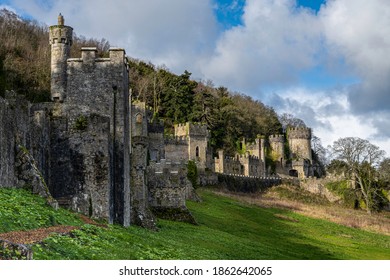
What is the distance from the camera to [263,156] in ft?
361

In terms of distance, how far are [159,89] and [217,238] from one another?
7024 centimetres

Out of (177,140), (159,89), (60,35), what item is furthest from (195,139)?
(60,35)

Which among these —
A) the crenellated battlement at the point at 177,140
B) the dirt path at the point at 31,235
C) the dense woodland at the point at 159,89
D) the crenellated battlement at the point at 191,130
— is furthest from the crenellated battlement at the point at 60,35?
the crenellated battlement at the point at 191,130

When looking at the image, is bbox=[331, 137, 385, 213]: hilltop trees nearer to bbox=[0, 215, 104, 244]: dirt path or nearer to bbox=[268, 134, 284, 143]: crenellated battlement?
bbox=[268, 134, 284, 143]: crenellated battlement

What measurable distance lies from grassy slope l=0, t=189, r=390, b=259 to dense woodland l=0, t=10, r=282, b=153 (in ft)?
83.2

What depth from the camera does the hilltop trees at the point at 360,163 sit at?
8694cm

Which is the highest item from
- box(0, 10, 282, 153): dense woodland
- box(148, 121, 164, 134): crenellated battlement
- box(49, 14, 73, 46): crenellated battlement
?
box(0, 10, 282, 153): dense woodland

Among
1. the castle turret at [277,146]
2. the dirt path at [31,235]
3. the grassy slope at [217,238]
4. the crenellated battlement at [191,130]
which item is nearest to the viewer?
the dirt path at [31,235]

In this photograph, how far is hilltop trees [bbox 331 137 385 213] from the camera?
285 ft

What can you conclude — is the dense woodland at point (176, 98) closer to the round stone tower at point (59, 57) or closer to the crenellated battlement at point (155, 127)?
the crenellated battlement at point (155, 127)

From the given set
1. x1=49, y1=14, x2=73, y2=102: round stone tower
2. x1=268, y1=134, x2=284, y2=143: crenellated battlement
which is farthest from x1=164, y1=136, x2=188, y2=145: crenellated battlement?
x1=49, y1=14, x2=73, y2=102: round stone tower

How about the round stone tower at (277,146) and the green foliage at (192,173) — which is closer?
the green foliage at (192,173)

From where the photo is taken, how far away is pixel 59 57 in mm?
36812

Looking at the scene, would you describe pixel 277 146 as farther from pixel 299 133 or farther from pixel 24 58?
pixel 24 58
